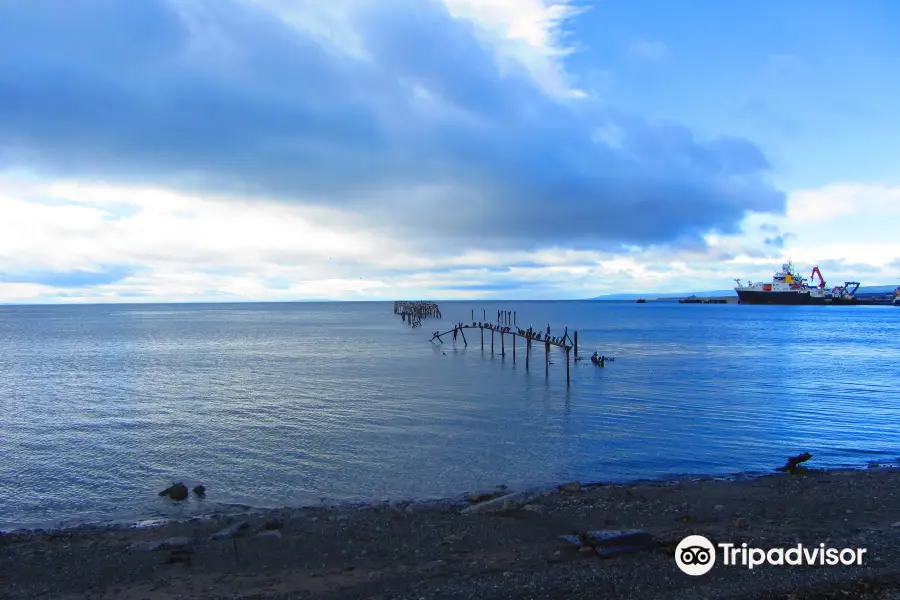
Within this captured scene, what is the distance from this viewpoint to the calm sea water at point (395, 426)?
57.3ft

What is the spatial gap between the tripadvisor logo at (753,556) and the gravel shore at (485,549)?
196 mm

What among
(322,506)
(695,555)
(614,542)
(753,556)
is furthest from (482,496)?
(753,556)

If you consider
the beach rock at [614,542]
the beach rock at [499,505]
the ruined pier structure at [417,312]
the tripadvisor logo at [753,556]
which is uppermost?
the ruined pier structure at [417,312]

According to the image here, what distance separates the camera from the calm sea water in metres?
17.5

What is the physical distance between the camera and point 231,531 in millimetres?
13086

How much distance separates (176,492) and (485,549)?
9397mm

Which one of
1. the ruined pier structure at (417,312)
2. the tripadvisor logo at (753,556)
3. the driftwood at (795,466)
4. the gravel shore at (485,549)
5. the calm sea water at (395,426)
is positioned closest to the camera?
the gravel shore at (485,549)

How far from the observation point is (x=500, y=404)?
1196 inches

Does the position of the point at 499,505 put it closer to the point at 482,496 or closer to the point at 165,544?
the point at 482,496

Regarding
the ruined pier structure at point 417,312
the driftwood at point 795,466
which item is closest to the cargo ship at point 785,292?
the ruined pier structure at point 417,312

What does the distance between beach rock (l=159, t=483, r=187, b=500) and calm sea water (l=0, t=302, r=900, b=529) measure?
38cm

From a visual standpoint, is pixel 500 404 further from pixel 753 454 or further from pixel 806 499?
pixel 806 499

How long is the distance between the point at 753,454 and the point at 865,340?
63.0m

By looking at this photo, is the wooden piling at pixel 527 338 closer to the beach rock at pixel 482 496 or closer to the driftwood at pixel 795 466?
the driftwood at pixel 795 466
